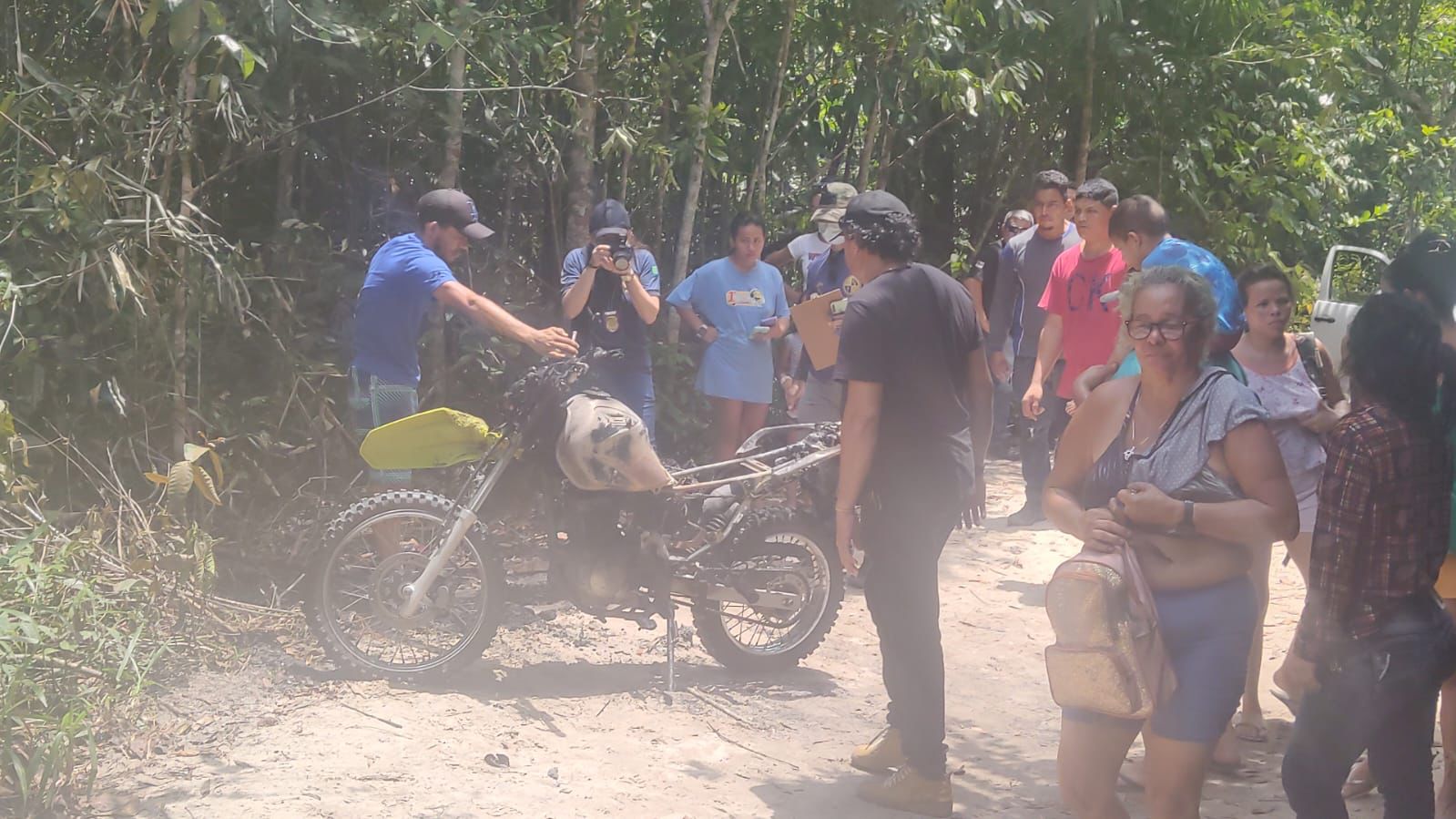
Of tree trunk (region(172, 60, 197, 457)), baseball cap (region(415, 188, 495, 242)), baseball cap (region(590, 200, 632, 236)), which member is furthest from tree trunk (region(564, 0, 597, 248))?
tree trunk (region(172, 60, 197, 457))

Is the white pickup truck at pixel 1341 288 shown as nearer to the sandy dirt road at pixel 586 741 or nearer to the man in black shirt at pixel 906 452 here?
the sandy dirt road at pixel 586 741

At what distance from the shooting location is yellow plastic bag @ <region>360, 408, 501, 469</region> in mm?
5227

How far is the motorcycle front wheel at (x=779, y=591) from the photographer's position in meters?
5.48

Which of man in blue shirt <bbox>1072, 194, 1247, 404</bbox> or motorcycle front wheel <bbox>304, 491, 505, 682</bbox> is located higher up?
man in blue shirt <bbox>1072, 194, 1247, 404</bbox>

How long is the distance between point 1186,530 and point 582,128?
5144 mm

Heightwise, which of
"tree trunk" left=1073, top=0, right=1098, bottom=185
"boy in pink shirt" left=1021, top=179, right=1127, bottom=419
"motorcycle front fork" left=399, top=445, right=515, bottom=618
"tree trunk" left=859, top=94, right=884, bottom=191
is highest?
"tree trunk" left=1073, top=0, right=1098, bottom=185

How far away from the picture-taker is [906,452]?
427 cm

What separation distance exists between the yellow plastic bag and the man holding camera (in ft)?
4.92

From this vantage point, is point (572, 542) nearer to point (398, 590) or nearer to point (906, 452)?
point (398, 590)

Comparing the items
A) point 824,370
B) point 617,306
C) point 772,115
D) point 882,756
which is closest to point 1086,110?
point 772,115

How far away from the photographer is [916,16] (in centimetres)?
842

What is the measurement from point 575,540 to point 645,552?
0.27m

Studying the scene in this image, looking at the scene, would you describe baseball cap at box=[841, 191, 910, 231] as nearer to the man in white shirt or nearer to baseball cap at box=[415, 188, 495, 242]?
baseball cap at box=[415, 188, 495, 242]

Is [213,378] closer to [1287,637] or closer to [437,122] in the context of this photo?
[437,122]
